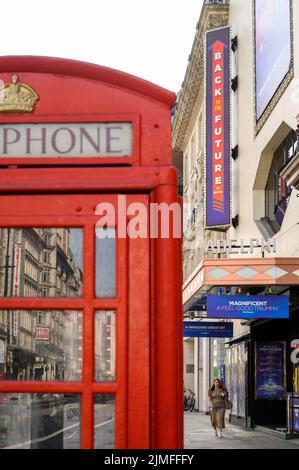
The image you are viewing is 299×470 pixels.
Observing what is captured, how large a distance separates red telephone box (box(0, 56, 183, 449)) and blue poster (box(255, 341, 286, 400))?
2012cm

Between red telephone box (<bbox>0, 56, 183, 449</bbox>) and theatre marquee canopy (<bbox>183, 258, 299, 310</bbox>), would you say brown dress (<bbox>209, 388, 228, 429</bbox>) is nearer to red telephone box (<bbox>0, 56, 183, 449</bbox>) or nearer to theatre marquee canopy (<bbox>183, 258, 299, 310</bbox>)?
theatre marquee canopy (<bbox>183, 258, 299, 310</bbox>)

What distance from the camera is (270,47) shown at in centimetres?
2117

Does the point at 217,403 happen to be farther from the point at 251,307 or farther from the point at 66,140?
the point at 66,140

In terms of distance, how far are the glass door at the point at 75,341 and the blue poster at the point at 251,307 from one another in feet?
45.3

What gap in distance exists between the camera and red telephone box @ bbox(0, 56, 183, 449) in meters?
3.61

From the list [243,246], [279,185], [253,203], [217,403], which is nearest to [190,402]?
[217,403]

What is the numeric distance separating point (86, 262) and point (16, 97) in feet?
2.89

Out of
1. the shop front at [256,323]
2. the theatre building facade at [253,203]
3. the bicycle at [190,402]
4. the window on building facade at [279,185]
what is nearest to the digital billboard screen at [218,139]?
the theatre building facade at [253,203]

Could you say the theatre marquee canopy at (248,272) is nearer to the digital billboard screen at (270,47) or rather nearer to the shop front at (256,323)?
the shop front at (256,323)

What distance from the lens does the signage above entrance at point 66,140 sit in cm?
380

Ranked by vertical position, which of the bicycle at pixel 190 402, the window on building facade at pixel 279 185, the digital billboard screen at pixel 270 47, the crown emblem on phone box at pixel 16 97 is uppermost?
the digital billboard screen at pixel 270 47

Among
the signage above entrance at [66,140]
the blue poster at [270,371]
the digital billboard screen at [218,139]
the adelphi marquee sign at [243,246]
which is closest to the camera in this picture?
the signage above entrance at [66,140]

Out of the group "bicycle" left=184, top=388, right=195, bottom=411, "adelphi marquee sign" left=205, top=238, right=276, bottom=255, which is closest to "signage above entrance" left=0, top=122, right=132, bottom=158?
"adelphi marquee sign" left=205, top=238, right=276, bottom=255

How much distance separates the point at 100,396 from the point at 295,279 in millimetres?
13998
